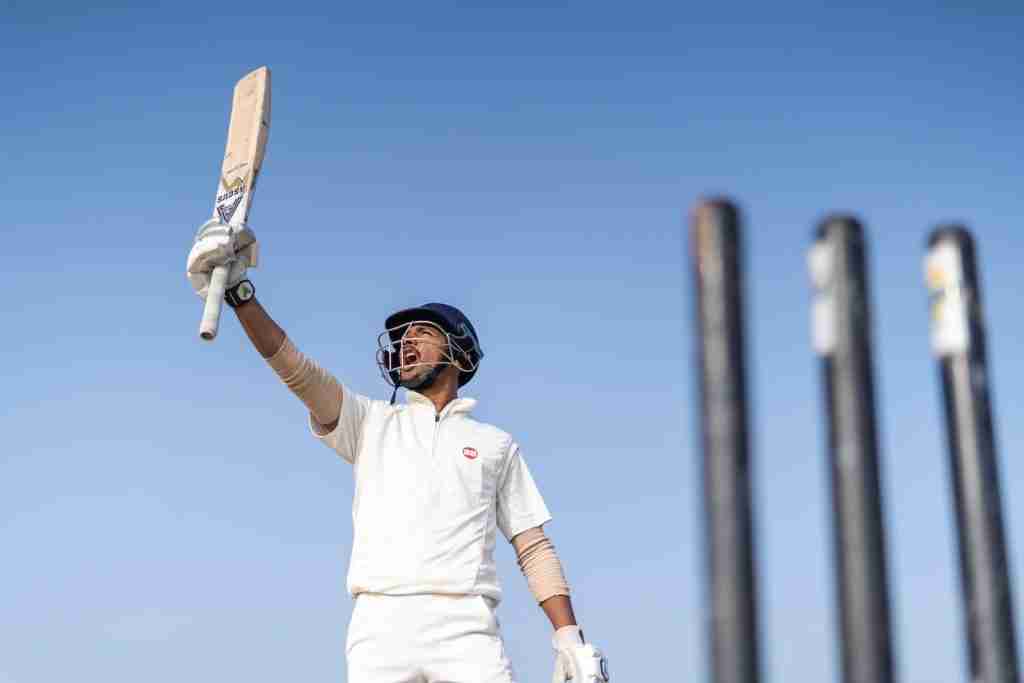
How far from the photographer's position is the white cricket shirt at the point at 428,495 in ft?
18.9

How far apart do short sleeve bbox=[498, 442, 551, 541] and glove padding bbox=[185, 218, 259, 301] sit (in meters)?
1.65

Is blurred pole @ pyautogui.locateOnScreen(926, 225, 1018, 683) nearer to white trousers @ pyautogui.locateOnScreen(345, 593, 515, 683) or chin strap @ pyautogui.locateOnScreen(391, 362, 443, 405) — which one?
white trousers @ pyautogui.locateOnScreen(345, 593, 515, 683)

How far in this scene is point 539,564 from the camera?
6.38 m

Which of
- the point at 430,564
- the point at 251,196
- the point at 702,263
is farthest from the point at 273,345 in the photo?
the point at 702,263

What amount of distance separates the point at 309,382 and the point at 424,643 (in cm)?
134

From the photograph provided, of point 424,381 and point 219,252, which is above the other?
point 219,252

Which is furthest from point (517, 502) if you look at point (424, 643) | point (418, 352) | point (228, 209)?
point (228, 209)

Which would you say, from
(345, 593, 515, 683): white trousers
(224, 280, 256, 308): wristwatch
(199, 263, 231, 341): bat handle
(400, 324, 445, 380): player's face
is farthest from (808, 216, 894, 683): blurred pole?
(400, 324, 445, 380): player's face

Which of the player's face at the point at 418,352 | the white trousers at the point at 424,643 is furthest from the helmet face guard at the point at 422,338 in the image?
the white trousers at the point at 424,643

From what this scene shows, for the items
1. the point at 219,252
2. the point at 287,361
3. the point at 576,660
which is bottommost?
the point at 576,660

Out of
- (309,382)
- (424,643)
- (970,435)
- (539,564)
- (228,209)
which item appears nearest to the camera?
(970,435)

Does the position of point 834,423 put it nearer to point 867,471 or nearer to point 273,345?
point 867,471

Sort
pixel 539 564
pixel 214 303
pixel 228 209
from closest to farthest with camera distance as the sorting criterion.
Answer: pixel 214 303 < pixel 228 209 < pixel 539 564

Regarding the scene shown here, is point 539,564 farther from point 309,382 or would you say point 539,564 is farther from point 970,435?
point 970,435
